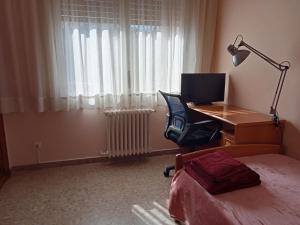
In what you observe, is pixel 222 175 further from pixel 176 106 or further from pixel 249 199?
pixel 176 106

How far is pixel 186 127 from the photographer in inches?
100

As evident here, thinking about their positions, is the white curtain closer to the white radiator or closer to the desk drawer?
the white radiator

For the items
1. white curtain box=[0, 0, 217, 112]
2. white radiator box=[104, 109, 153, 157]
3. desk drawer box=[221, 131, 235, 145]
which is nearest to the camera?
desk drawer box=[221, 131, 235, 145]

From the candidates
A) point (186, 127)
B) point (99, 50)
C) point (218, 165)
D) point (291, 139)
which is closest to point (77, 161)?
point (99, 50)

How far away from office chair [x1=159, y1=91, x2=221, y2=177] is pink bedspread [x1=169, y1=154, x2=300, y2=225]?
685mm

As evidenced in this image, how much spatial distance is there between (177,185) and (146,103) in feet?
5.44

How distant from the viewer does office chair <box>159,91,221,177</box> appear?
2.53 m

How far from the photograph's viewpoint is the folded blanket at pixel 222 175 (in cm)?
157

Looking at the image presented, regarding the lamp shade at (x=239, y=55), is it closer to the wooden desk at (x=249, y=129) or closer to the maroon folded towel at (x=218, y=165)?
the wooden desk at (x=249, y=129)

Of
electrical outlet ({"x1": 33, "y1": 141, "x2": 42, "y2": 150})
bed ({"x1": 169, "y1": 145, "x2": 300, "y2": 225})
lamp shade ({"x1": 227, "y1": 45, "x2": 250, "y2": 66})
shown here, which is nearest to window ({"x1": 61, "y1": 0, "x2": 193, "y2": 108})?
electrical outlet ({"x1": 33, "y1": 141, "x2": 42, "y2": 150})

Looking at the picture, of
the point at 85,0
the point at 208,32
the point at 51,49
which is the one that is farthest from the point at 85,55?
the point at 208,32

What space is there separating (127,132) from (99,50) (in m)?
1.12

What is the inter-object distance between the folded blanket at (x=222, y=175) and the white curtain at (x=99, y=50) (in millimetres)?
1707

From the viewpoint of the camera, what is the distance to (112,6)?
2.96 metres
